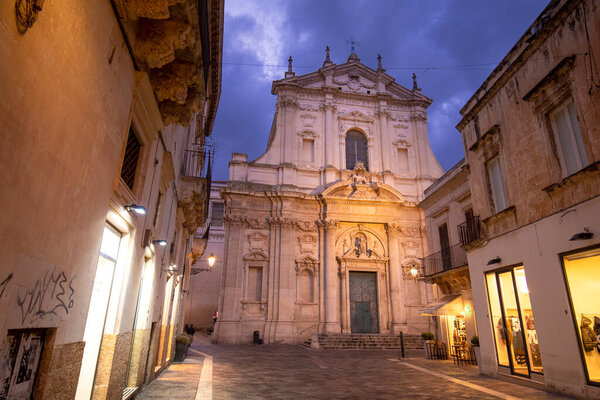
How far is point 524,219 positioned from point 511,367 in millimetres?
3871

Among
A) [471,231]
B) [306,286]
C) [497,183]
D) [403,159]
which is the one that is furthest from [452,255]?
[403,159]

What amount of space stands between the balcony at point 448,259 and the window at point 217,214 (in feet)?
71.9

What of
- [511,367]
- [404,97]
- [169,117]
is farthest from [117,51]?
[404,97]

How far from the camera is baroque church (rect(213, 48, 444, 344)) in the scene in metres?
23.0

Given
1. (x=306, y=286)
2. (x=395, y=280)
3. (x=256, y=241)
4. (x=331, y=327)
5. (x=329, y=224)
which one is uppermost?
(x=329, y=224)

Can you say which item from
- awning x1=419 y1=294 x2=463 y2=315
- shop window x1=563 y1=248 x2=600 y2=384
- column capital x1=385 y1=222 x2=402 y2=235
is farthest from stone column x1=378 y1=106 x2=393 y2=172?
shop window x1=563 y1=248 x2=600 y2=384

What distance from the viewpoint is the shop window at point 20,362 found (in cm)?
274

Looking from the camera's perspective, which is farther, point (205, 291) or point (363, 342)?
point (205, 291)

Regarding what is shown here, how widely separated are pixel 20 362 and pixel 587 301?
30.0 feet

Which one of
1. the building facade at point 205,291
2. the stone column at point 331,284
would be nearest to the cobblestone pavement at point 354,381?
the stone column at point 331,284

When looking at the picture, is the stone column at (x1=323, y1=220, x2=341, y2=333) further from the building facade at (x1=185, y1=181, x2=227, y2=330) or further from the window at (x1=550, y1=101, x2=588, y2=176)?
the window at (x1=550, y1=101, x2=588, y2=176)

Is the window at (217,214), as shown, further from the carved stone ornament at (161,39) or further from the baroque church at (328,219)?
the carved stone ornament at (161,39)

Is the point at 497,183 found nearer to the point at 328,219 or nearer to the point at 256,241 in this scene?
the point at 328,219

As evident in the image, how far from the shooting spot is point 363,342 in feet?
68.0
